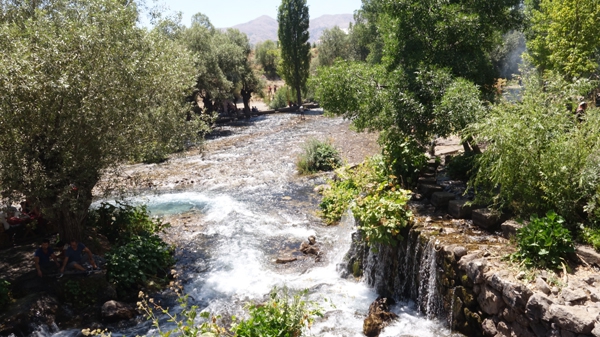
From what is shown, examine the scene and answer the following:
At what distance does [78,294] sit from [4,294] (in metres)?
1.46

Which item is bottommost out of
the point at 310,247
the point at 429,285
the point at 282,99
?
the point at 310,247

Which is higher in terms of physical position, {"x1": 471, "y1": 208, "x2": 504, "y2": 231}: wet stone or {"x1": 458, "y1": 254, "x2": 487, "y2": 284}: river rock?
{"x1": 471, "y1": 208, "x2": 504, "y2": 231}: wet stone

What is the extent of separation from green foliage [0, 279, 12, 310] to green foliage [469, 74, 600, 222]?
10.6 meters

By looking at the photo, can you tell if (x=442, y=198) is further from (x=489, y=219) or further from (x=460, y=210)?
(x=489, y=219)

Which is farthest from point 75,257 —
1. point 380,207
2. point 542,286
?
point 542,286

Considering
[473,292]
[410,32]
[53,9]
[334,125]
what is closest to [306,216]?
[410,32]

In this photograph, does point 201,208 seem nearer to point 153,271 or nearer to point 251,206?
point 251,206

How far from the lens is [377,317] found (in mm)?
8531

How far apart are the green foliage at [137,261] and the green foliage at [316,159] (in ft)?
29.7

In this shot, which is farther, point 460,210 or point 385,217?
point 385,217

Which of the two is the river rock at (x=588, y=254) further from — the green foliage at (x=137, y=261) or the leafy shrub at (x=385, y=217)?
the green foliage at (x=137, y=261)

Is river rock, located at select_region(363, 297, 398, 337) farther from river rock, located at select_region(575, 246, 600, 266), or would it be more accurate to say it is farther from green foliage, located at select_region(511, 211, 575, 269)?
river rock, located at select_region(575, 246, 600, 266)

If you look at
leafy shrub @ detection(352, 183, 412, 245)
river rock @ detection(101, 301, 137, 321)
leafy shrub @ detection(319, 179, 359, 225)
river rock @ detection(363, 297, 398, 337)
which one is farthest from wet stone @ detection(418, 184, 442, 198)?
river rock @ detection(101, 301, 137, 321)

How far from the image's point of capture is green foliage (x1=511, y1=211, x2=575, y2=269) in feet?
22.1
